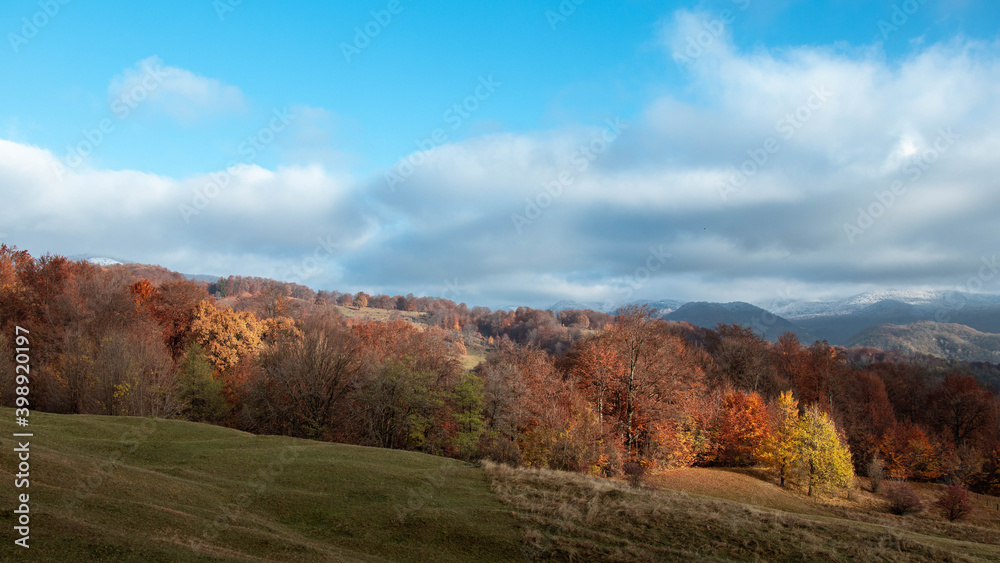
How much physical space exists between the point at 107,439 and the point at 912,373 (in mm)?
157661

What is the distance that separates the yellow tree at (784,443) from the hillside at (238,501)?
42.2 metres

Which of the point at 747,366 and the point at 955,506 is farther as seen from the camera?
the point at 747,366

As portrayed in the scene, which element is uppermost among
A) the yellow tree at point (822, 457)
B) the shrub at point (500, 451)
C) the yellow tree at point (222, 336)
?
the yellow tree at point (222, 336)

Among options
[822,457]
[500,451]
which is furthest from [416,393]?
[822,457]

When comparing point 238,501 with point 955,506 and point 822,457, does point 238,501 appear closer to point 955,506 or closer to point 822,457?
point 822,457

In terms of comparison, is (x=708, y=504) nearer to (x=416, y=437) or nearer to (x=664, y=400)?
(x=664, y=400)

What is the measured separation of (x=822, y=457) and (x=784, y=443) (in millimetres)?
3759

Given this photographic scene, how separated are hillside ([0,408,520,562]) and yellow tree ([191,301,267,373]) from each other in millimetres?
35488

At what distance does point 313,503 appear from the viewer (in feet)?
67.1

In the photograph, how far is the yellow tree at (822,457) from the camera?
5197 cm

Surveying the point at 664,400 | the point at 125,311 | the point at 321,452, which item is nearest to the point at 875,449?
the point at 664,400

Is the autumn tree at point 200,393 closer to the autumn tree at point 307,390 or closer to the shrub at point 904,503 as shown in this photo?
the autumn tree at point 307,390

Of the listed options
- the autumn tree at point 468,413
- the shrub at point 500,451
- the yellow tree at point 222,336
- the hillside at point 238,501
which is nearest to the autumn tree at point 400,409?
the autumn tree at point 468,413

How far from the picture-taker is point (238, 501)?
19.6 meters
